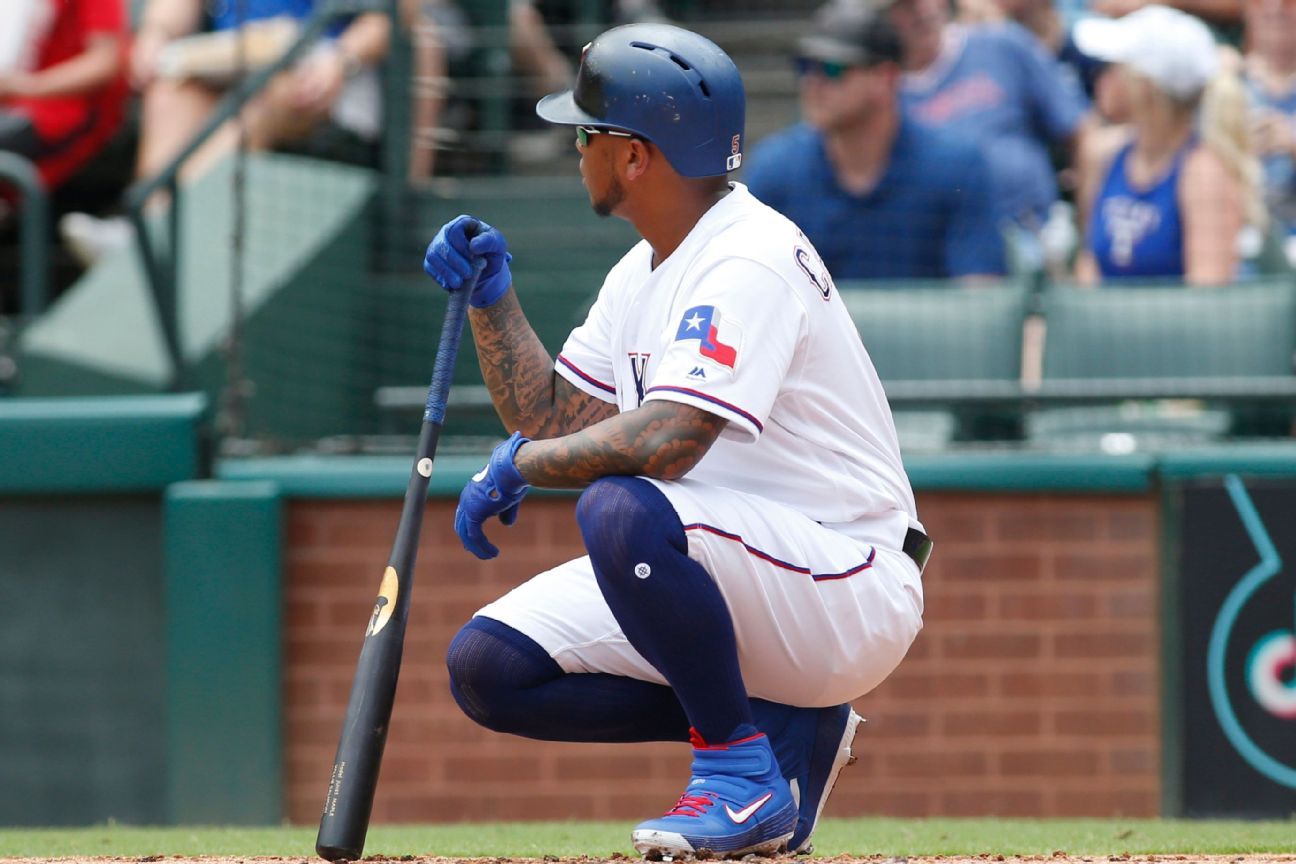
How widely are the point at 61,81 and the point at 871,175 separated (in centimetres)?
286

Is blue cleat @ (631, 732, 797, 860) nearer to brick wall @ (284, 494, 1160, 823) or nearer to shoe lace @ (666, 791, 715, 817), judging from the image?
shoe lace @ (666, 791, 715, 817)

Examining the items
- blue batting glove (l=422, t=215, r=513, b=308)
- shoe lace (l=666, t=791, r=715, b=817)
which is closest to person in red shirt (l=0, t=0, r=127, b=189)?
blue batting glove (l=422, t=215, r=513, b=308)

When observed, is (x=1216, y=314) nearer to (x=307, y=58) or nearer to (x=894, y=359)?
(x=894, y=359)

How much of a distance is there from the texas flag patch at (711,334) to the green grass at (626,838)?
102 centimetres

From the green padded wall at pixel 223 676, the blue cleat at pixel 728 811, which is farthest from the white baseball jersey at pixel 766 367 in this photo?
the green padded wall at pixel 223 676

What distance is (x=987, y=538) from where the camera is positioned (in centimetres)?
504

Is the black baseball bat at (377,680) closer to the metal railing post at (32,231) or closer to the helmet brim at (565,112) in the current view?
the helmet brim at (565,112)

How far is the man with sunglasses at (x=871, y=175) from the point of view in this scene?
559 centimetres

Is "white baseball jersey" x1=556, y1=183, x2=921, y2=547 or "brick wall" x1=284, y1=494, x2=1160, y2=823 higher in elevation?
"white baseball jersey" x1=556, y1=183, x2=921, y2=547

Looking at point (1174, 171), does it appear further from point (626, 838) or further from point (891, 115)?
point (626, 838)

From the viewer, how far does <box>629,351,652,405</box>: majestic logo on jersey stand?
3.08 metres

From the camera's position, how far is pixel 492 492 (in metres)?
2.95

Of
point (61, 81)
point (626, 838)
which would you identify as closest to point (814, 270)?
point (626, 838)

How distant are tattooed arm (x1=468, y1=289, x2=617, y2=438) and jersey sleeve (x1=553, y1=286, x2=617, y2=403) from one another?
0.06 ft
